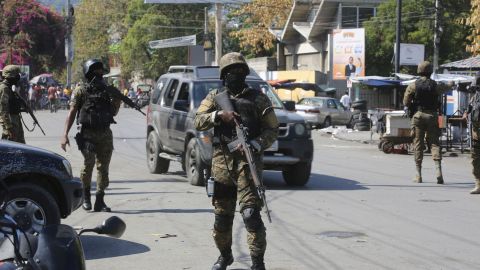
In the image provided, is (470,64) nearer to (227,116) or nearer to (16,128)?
(16,128)

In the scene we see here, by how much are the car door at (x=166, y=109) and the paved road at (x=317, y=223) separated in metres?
0.68

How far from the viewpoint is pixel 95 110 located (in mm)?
9297

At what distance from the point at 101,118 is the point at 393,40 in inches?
1371

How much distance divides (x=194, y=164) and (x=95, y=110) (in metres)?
3.29

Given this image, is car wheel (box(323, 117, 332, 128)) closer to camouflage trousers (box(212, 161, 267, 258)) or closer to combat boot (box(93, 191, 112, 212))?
combat boot (box(93, 191, 112, 212))

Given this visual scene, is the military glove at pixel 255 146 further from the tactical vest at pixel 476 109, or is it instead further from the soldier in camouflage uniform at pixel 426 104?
the soldier in camouflage uniform at pixel 426 104

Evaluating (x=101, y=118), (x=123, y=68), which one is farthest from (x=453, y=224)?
(x=123, y=68)

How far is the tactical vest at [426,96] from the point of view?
12.8m

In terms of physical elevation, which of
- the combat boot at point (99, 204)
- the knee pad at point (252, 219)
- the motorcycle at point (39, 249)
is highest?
the motorcycle at point (39, 249)

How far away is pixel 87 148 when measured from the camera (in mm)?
9289

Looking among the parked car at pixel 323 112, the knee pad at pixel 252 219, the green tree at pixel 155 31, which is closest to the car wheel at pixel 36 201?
the knee pad at pixel 252 219

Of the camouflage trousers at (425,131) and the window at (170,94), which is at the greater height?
the window at (170,94)

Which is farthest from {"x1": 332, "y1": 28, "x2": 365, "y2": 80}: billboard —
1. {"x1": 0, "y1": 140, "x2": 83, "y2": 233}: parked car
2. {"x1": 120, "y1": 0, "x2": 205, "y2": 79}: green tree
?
{"x1": 0, "y1": 140, "x2": 83, "y2": 233}: parked car

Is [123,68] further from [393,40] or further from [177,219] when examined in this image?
[177,219]
